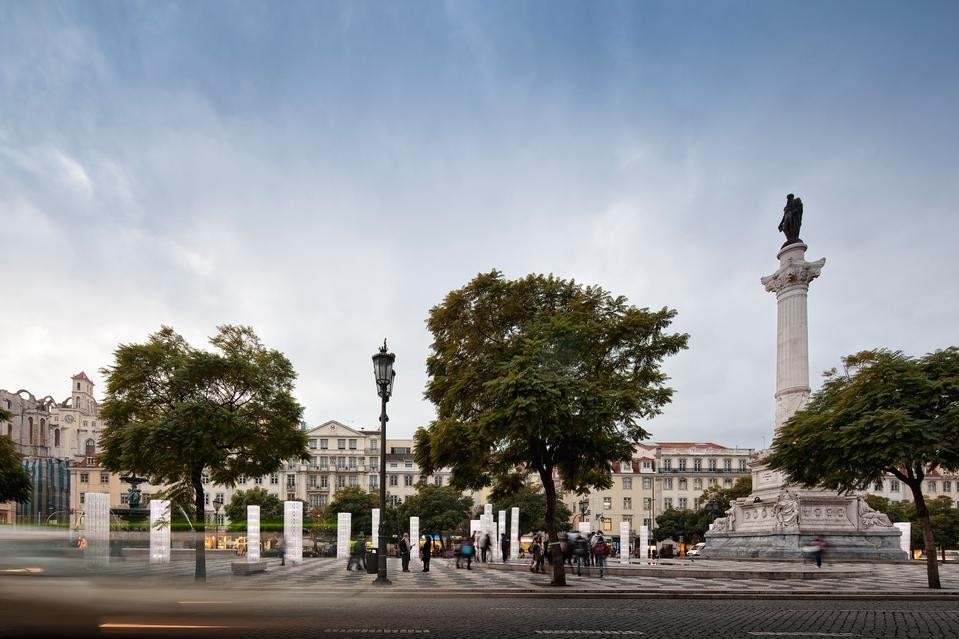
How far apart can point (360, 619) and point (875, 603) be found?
12.8 metres

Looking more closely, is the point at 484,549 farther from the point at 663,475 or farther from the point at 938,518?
the point at 663,475

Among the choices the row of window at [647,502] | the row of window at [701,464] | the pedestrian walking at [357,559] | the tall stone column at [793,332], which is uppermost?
the tall stone column at [793,332]

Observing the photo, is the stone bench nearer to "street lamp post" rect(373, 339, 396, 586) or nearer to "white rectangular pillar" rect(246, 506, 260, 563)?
"white rectangular pillar" rect(246, 506, 260, 563)

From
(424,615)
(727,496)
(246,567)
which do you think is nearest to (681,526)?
(727,496)

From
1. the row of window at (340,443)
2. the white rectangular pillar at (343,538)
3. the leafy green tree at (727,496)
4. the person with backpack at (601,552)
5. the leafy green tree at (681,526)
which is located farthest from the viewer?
the row of window at (340,443)

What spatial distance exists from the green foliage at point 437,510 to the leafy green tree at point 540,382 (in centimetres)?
5700

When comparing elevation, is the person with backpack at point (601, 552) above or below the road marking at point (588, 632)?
below

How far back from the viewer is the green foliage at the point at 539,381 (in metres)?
23.2

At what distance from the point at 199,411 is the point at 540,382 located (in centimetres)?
1588

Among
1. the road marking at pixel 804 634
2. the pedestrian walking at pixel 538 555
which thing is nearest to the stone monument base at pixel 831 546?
the pedestrian walking at pixel 538 555

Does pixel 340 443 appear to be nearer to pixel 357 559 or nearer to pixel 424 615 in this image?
pixel 357 559

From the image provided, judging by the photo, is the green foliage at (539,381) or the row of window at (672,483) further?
the row of window at (672,483)

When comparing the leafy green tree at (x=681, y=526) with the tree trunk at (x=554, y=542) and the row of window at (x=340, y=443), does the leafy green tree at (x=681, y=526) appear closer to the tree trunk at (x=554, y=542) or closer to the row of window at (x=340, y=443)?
the row of window at (x=340, y=443)

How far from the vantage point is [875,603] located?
1867cm
